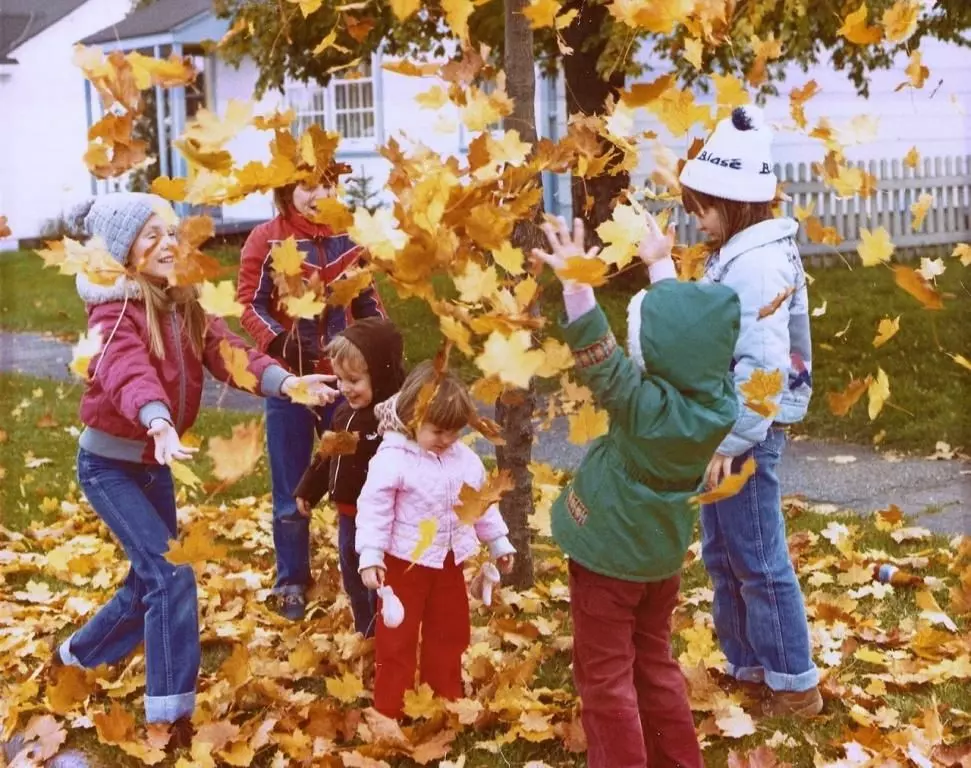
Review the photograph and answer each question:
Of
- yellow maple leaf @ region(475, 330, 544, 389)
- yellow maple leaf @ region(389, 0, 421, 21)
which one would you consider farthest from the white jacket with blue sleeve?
yellow maple leaf @ region(389, 0, 421, 21)

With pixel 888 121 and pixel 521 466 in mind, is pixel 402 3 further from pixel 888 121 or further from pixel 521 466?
pixel 888 121

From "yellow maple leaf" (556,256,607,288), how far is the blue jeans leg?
1711 millimetres

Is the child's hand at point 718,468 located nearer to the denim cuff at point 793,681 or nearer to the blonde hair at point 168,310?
the denim cuff at point 793,681

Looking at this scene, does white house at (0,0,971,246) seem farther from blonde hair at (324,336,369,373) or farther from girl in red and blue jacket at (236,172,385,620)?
blonde hair at (324,336,369,373)

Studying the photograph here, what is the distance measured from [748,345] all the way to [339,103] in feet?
65.1

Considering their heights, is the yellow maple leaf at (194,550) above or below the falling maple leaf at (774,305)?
below

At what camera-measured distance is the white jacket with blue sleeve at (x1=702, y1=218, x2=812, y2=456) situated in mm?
3213

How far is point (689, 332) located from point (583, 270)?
0.33 meters

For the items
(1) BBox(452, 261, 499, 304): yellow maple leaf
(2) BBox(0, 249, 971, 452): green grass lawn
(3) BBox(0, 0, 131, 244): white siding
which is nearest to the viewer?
(1) BBox(452, 261, 499, 304): yellow maple leaf

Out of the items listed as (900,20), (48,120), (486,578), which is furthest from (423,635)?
(48,120)

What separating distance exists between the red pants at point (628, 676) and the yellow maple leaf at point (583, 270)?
2.31ft

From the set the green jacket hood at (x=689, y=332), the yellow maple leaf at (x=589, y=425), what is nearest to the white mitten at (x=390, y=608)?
the yellow maple leaf at (x=589, y=425)

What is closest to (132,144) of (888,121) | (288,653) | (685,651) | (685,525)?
(685,525)

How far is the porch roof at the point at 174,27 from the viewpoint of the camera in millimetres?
20984
